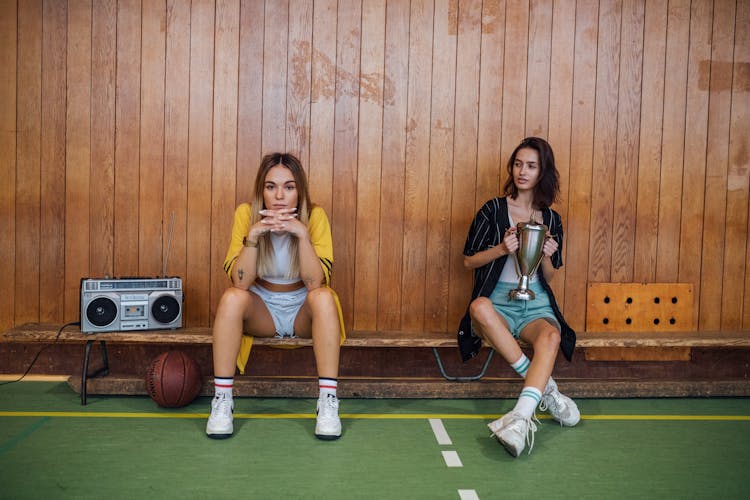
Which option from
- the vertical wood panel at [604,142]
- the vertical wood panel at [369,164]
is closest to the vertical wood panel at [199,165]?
the vertical wood panel at [369,164]

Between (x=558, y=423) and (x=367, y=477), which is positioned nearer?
(x=367, y=477)

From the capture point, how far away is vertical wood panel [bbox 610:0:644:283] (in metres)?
3.48

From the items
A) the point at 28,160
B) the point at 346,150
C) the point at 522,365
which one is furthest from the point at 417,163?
the point at 28,160

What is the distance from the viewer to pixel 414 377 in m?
3.51

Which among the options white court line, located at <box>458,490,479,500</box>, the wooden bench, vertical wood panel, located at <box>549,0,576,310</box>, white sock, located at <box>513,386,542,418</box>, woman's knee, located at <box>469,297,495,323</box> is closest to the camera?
white court line, located at <box>458,490,479,500</box>

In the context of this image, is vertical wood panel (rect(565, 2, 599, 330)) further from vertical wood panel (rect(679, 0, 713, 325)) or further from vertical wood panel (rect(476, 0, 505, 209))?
vertical wood panel (rect(679, 0, 713, 325))

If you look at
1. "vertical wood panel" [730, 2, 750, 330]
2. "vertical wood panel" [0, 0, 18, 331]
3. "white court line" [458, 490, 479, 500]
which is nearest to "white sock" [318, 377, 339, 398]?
"white court line" [458, 490, 479, 500]

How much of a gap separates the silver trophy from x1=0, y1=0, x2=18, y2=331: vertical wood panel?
8.94 ft

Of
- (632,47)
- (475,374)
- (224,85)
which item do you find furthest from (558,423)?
(224,85)

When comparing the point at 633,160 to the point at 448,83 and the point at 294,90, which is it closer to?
the point at 448,83

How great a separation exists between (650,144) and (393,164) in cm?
149

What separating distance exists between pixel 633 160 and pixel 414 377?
178cm

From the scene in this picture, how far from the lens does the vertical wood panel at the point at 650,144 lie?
11.4 ft

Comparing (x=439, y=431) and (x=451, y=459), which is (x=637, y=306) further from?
(x=451, y=459)
